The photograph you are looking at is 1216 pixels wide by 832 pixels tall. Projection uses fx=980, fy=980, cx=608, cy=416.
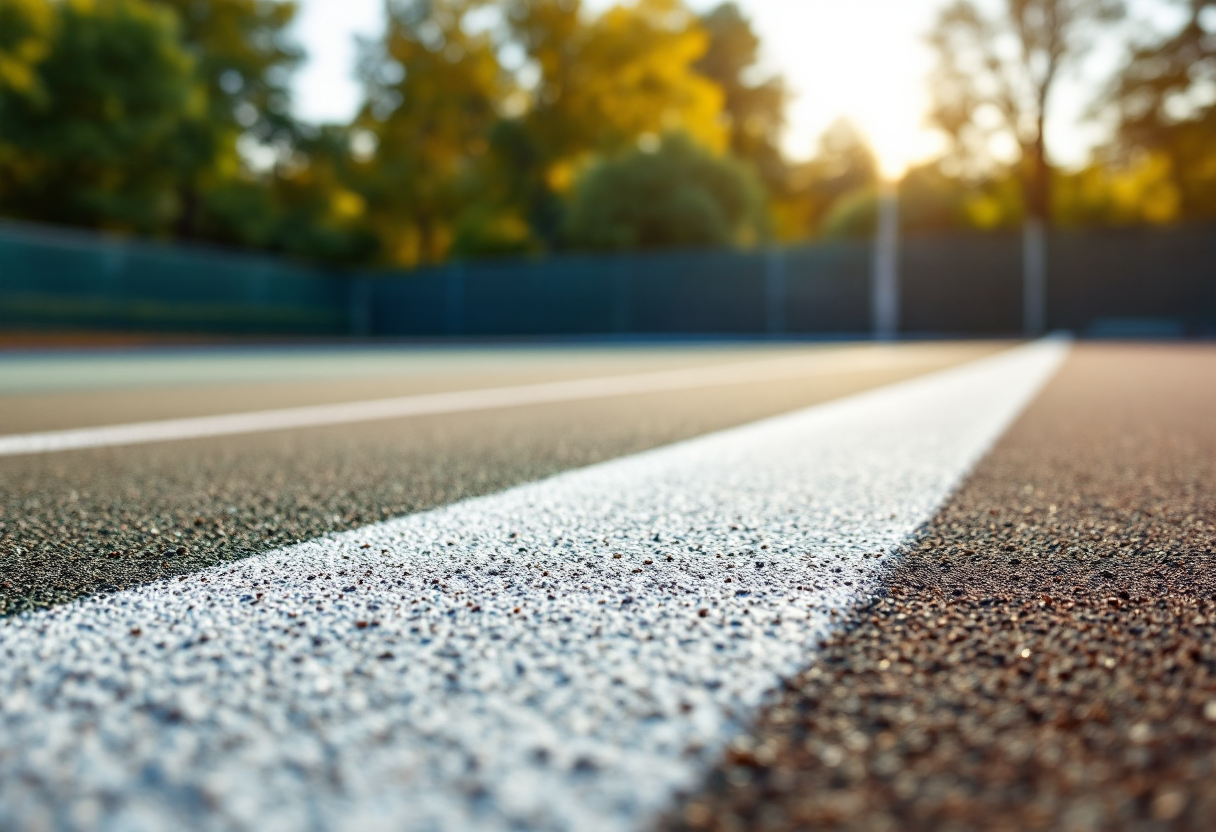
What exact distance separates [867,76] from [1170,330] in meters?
9.42

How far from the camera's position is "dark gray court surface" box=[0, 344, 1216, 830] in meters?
0.60

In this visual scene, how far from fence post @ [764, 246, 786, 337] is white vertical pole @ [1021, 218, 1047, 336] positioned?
5.20 meters

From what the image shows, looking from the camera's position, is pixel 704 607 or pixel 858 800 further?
pixel 704 607

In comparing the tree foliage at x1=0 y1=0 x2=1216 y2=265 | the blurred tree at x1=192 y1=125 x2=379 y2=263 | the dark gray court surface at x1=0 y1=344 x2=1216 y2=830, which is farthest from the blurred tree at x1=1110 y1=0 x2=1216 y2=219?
the dark gray court surface at x1=0 y1=344 x2=1216 y2=830

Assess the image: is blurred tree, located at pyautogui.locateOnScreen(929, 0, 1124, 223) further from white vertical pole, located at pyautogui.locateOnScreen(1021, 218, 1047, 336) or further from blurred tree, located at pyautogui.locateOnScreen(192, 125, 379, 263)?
blurred tree, located at pyautogui.locateOnScreen(192, 125, 379, 263)

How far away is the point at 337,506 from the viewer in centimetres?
178

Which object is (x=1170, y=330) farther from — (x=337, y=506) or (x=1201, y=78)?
(x=337, y=506)

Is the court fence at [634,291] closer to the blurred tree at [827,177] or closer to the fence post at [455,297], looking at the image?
the fence post at [455,297]

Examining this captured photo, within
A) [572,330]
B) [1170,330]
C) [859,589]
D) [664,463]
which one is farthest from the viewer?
[572,330]

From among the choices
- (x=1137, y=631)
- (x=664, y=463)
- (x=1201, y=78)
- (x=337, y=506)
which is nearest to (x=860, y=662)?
(x=1137, y=631)

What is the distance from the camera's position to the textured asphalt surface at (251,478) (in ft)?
4.41

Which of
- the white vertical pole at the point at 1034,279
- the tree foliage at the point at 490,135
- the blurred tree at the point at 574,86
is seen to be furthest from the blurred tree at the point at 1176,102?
the blurred tree at the point at 574,86

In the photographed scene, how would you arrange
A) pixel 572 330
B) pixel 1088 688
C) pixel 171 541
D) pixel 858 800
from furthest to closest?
pixel 572 330 → pixel 171 541 → pixel 1088 688 → pixel 858 800

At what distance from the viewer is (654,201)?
2847 cm
